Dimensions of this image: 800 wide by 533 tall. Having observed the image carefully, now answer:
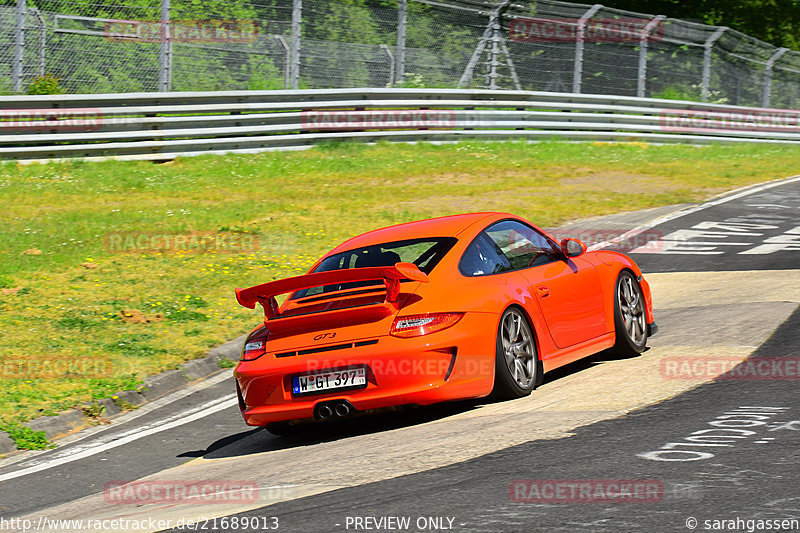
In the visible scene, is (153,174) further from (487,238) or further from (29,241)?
(487,238)

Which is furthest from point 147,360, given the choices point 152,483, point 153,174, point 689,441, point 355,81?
point 355,81

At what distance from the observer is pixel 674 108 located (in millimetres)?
27359

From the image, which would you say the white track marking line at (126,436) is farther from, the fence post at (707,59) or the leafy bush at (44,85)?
the fence post at (707,59)

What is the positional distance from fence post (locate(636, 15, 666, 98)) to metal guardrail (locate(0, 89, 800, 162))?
40.5 inches

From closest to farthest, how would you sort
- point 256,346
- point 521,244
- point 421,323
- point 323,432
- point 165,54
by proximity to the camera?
point 421,323
point 256,346
point 323,432
point 521,244
point 165,54

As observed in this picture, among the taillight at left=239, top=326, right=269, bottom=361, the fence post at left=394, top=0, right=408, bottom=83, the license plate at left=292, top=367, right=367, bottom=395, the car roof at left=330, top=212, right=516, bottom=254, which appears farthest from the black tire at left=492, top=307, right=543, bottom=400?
the fence post at left=394, top=0, right=408, bottom=83

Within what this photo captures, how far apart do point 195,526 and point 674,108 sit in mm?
24398

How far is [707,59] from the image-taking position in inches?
1168

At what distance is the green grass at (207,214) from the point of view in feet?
31.6

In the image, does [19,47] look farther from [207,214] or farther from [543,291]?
[543,291]

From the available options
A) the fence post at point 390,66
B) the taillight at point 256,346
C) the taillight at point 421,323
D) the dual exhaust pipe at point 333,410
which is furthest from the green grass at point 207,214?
the taillight at point 421,323

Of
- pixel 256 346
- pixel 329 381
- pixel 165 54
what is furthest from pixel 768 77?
pixel 329 381

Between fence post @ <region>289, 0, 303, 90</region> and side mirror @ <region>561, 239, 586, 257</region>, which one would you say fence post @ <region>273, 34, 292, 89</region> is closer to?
fence post @ <region>289, 0, 303, 90</region>

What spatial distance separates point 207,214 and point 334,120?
21.7 ft
